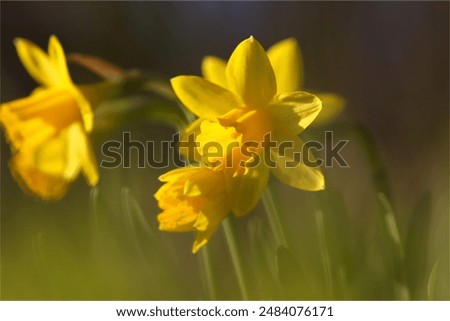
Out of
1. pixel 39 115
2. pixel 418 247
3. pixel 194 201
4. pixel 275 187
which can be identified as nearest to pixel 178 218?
pixel 194 201

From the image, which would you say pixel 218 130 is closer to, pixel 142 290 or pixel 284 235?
pixel 284 235

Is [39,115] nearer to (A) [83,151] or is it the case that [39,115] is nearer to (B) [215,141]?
(A) [83,151]

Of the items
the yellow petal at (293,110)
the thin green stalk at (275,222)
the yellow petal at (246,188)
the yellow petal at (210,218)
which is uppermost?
the yellow petal at (293,110)

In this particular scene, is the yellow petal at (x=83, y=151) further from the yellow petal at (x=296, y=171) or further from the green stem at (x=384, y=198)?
the green stem at (x=384, y=198)

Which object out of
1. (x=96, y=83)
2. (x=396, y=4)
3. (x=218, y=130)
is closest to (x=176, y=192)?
(x=218, y=130)

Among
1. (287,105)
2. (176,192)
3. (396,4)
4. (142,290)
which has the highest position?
(396,4)

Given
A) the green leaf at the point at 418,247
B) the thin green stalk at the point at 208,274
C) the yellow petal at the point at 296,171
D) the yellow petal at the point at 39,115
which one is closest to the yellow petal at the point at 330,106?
the yellow petal at the point at 296,171

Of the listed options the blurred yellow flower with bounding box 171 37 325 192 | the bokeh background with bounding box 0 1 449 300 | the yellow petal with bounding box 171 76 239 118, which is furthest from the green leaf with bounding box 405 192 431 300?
the yellow petal with bounding box 171 76 239 118
